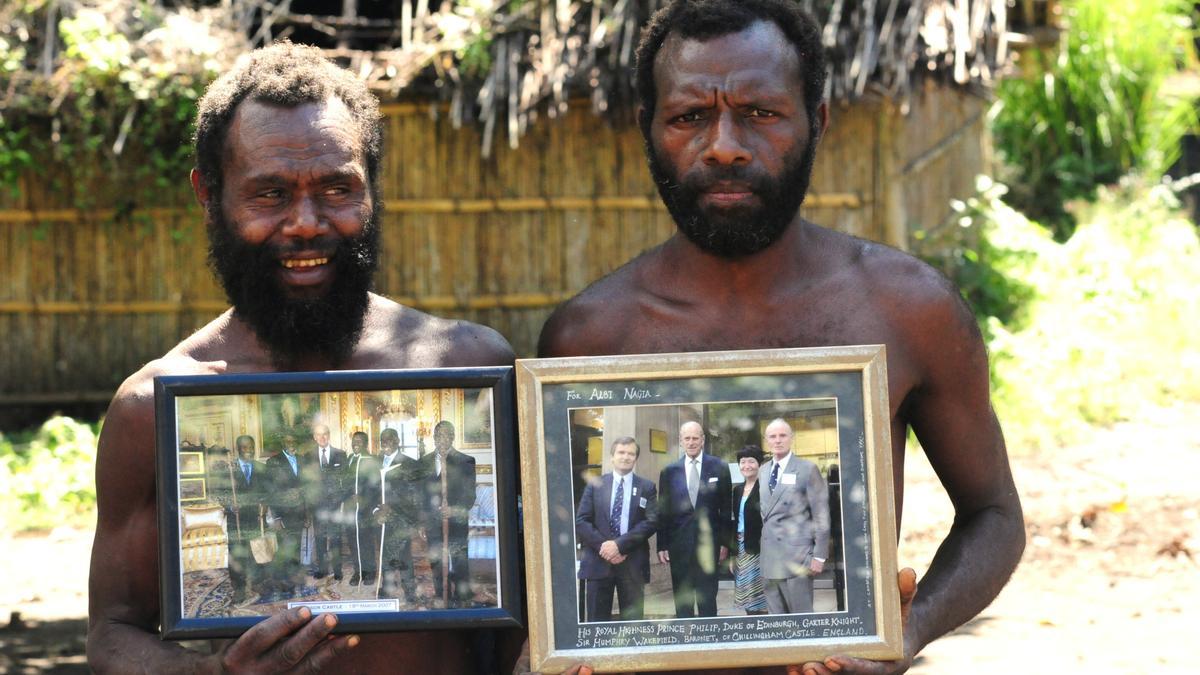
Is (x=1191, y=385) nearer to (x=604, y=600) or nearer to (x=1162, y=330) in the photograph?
(x=1162, y=330)

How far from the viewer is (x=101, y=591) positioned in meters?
2.92

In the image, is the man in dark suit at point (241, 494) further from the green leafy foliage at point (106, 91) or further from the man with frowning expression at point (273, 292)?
the green leafy foliage at point (106, 91)

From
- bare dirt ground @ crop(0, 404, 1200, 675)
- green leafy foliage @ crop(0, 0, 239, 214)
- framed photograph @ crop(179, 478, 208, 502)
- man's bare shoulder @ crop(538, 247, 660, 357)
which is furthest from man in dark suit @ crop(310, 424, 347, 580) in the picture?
green leafy foliage @ crop(0, 0, 239, 214)

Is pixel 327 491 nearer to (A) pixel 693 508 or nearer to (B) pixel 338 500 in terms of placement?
(B) pixel 338 500

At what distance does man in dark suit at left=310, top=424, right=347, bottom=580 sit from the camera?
2.72 meters

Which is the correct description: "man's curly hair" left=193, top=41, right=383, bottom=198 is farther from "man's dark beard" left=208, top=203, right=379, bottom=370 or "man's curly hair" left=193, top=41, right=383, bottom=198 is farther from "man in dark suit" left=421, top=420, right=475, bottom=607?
"man in dark suit" left=421, top=420, right=475, bottom=607

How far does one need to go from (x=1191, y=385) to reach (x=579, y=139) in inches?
193

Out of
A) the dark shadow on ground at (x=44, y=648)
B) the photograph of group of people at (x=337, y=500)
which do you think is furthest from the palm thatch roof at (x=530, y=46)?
the photograph of group of people at (x=337, y=500)

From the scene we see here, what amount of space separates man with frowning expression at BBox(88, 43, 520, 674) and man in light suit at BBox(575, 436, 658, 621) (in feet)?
1.38

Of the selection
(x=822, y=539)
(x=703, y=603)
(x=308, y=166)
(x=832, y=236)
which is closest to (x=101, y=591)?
(x=308, y=166)

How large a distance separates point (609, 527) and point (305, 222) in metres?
0.84

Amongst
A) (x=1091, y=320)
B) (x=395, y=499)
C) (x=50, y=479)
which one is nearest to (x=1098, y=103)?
(x=1091, y=320)

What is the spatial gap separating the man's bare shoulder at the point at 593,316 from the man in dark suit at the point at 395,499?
49 centimetres

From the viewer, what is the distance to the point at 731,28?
9.56ft
